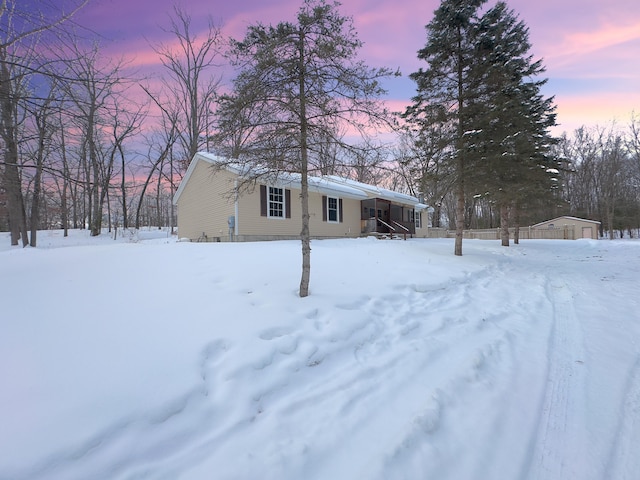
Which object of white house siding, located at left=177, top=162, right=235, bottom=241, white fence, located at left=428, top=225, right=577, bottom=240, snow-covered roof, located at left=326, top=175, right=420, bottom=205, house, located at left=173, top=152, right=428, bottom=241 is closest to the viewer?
house, located at left=173, top=152, right=428, bottom=241

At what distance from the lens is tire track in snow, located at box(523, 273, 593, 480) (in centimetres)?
182

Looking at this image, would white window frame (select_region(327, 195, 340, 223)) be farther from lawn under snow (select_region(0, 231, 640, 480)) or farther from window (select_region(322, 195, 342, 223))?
lawn under snow (select_region(0, 231, 640, 480))

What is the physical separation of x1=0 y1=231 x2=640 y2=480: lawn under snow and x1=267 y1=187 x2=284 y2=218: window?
8.22 metres

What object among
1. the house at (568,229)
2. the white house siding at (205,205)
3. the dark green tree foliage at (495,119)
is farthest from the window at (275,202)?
the house at (568,229)

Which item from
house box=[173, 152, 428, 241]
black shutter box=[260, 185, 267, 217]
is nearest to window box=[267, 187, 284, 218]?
house box=[173, 152, 428, 241]

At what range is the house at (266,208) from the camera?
1215cm

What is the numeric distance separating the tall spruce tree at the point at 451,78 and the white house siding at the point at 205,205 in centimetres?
814

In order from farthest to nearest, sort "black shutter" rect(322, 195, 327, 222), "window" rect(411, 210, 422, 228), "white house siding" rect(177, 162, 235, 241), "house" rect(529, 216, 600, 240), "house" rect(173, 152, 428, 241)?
"house" rect(529, 216, 600, 240)
"window" rect(411, 210, 422, 228)
"black shutter" rect(322, 195, 327, 222)
"white house siding" rect(177, 162, 235, 241)
"house" rect(173, 152, 428, 241)

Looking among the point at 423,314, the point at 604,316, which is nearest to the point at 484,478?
the point at 423,314

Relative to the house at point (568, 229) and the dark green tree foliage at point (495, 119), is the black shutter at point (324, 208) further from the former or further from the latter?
the house at point (568, 229)

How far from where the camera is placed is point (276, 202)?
13.1 metres

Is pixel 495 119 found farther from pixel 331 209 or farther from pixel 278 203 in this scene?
pixel 278 203

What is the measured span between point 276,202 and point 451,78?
8398 mm

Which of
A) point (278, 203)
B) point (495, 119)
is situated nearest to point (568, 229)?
point (495, 119)
